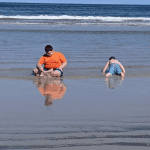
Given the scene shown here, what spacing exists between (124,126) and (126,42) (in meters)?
13.5

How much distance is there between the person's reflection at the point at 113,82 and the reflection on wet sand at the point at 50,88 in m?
1.22

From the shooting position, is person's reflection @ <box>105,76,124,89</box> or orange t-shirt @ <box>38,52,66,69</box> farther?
orange t-shirt @ <box>38,52,66,69</box>

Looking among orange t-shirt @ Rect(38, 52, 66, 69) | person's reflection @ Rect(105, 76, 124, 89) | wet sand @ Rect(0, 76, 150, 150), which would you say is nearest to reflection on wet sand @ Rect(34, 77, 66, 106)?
wet sand @ Rect(0, 76, 150, 150)

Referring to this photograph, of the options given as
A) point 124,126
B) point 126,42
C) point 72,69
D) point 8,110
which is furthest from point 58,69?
point 126,42

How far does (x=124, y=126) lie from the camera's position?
4.57m

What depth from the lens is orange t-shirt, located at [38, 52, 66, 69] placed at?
29.6 ft

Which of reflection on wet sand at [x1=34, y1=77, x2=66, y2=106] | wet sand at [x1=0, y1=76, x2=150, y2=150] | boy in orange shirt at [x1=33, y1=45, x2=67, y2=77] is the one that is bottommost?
wet sand at [x1=0, y1=76, x2=150, y2=150]

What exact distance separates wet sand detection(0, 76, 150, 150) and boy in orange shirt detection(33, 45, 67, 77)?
0.96 meters

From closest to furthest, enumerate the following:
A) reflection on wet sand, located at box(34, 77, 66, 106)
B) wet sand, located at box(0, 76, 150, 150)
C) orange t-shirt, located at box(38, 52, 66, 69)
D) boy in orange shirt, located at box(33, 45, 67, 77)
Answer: wet sand, located at box(0, 76, 150, 150)
reflection on wet sand, located at box(34, 77, 66, 106)
boy in orange shirt, located at box(33, 45, 67, 77)
orange t-shirt, located at box(38, 52, 66, 69)

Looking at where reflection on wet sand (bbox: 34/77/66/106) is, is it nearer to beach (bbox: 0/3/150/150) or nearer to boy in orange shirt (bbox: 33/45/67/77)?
beach (bbox: 0/3/150/150)

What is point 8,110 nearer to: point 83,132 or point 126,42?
point 83,132

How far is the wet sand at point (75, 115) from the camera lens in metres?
3.97

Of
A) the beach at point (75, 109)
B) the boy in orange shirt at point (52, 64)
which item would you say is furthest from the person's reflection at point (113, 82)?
the boy in orange shirt at point (52, 64)

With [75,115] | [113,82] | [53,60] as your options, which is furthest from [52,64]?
[75,115]
